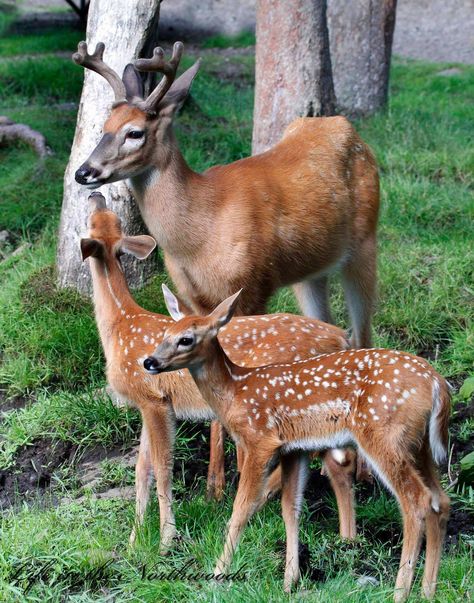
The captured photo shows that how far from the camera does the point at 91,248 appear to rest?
17.5 ft

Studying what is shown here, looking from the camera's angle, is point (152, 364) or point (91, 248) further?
point (91, 248)

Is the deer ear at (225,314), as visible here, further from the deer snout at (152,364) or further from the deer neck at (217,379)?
the deer snout at (152,364)

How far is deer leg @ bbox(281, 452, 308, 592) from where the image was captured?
4.57 m

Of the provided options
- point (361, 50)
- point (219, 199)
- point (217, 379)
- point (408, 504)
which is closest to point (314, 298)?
point (219, 199)

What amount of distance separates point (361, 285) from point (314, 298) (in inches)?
15.7


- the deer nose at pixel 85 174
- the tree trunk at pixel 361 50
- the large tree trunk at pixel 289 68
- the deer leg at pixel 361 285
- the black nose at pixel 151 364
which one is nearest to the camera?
the black nose at pixel 151 364

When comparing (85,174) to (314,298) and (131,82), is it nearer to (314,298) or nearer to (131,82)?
(131,82)

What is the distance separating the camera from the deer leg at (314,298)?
23.0ft

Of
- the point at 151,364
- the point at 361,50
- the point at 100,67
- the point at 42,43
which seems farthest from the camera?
the point at 42,43

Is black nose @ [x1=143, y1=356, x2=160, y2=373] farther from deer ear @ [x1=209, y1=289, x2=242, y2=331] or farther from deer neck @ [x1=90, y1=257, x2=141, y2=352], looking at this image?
deer neck @ [x1=90, y1=257, x2=141, y2=352]

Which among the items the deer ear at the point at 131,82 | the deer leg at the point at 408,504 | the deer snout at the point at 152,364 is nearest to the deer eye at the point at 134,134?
the deer ear at the point at 131,82

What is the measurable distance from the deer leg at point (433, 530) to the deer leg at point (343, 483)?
579 millimetres

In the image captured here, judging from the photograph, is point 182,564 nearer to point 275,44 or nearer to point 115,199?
point 115,199

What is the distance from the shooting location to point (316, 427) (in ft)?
14.9
